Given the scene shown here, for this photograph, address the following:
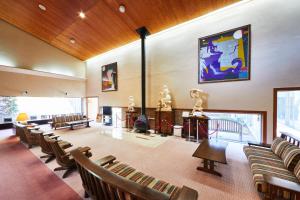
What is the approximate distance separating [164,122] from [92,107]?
7099 millimetres

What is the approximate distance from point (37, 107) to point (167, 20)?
9487 millimetres

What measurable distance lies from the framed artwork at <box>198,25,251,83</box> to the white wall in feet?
0.61

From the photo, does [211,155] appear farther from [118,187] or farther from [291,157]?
[118,187]

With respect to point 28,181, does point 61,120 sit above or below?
above

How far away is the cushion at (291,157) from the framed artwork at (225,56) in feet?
9.39

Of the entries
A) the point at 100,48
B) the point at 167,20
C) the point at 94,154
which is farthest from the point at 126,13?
the point at 94,154

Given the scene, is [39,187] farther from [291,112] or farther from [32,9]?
[291,112]

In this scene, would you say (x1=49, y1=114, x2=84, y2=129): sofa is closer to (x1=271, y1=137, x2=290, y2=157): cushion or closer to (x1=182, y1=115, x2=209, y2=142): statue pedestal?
(x1=182, y1=115, x2=209, y2=142): statue pedestal

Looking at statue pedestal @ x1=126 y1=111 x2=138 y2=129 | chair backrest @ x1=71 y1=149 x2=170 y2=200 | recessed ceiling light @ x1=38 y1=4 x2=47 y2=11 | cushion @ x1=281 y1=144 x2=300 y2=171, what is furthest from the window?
recessed ceiling light @ x1=38 y1=4 x2=47 y2=11

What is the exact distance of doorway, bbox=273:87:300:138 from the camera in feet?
13.4

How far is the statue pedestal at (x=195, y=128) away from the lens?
5.06m

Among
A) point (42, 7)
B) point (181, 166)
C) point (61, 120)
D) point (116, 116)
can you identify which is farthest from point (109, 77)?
point (181, 166)

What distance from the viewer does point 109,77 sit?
8.65 m

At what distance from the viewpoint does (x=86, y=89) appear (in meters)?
10.5
